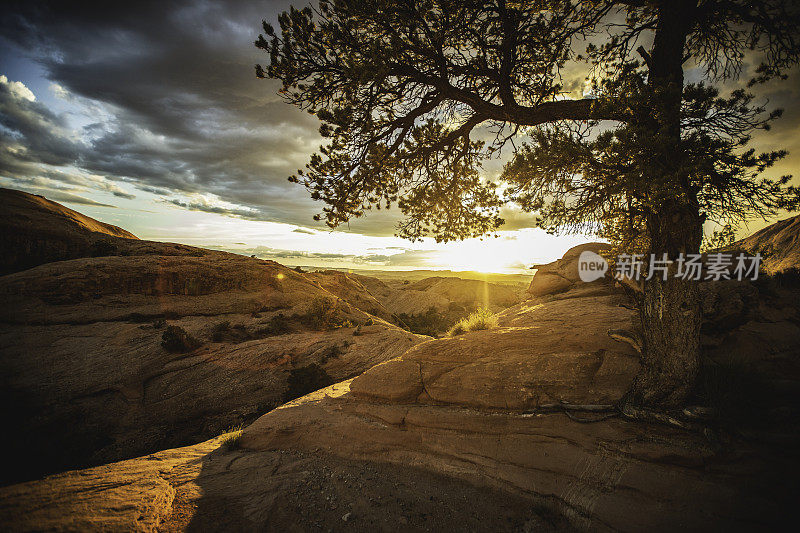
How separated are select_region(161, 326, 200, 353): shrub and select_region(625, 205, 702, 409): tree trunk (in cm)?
1888

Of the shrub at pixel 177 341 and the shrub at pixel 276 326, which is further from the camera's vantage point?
the shrub at pixel 276 326

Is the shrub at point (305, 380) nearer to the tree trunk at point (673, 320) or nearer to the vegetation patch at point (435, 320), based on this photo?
the tree trunk at point (673, 320)

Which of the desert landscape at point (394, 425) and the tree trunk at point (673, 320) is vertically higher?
the tree trunk at point (673, 320)

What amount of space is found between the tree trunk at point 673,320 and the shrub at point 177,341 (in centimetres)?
1888

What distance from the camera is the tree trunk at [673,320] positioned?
5.72 metres

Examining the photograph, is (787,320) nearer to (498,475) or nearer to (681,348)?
(681,348)

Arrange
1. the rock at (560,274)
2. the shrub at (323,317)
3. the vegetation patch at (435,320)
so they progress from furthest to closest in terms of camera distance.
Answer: the vegetation patch at (435,320)
the shrub at (323,317)
the rock at (560,274)

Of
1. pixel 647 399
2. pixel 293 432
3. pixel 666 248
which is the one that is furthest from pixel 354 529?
pixel 666 248

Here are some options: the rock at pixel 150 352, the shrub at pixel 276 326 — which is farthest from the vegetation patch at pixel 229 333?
the shrub at pixel 276 326

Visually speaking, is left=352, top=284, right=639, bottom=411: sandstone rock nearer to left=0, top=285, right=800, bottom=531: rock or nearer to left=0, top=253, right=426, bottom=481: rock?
left=0, top=285, right=800, bottom=531: rock

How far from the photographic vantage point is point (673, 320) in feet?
19.2

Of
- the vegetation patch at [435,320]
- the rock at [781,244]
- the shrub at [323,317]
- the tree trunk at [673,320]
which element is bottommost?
the vegetation patch at [435,320]

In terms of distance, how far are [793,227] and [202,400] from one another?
34.9m

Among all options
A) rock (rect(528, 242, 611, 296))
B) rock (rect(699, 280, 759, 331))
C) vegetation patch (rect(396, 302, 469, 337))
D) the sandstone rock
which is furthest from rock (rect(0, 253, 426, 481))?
rock (rect(699, 280, 759, 331))
